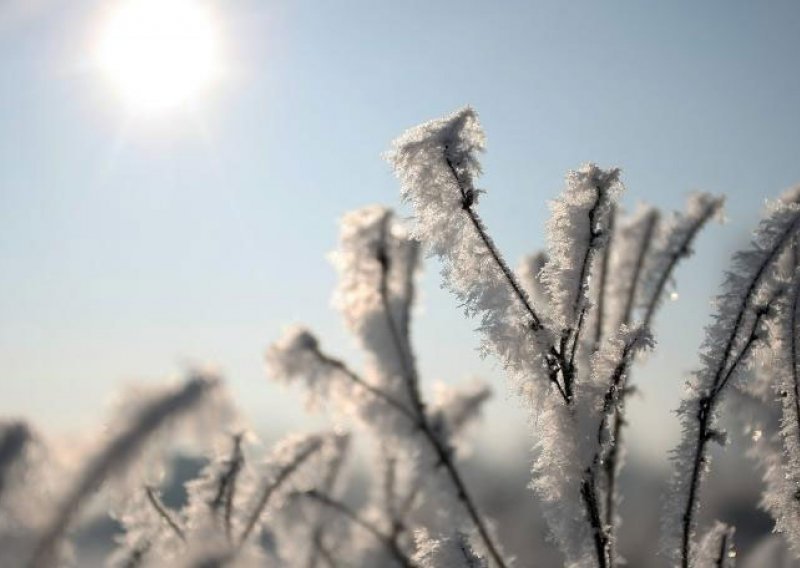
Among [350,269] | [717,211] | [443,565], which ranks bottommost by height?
[443,565]

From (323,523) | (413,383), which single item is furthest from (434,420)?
(323,523)

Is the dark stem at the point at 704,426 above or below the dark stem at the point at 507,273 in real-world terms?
below

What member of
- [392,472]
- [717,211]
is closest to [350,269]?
[392,472]

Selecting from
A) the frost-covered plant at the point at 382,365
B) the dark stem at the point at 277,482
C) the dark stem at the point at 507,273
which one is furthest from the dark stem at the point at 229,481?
the dark stem at the point at 507,273

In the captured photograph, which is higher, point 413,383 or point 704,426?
point 413,383

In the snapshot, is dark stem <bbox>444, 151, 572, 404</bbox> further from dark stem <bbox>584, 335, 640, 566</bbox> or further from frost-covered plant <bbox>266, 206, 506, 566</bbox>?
frost-covered plant <bbox>266, 206, 506, 566</bbox>

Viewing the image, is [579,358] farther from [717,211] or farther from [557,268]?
[717,211]

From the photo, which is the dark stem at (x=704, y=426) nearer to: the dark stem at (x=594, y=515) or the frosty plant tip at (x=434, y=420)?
the frosty plant tip at (x=434, y=420)

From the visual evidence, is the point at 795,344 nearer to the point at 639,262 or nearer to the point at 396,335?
the point at 639,262
